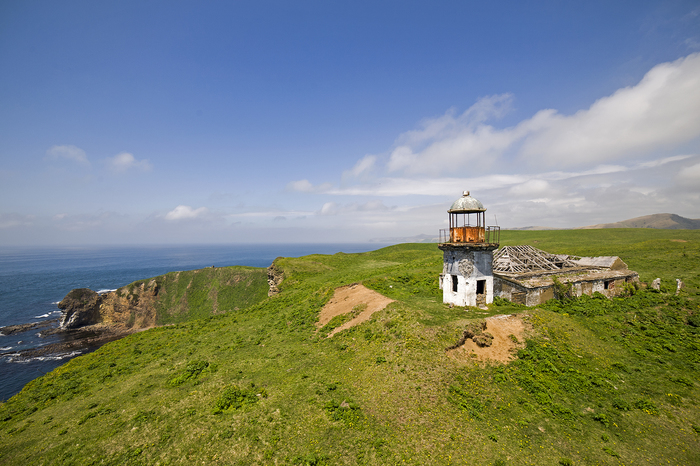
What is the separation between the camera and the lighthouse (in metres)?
24.4

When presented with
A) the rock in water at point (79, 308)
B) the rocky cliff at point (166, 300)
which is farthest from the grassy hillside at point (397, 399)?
the rock in water at point (79, 308)

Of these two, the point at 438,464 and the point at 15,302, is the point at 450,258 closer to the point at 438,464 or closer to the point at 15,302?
the point at 438,464

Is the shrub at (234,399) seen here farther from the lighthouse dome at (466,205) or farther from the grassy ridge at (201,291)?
the grassy ridge at (201,291)

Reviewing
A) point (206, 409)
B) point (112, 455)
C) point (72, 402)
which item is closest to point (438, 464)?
point (206, 409)

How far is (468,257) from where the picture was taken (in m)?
24.8

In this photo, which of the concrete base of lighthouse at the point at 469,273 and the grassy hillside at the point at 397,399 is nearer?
the grassy hillside at the point at 397,399

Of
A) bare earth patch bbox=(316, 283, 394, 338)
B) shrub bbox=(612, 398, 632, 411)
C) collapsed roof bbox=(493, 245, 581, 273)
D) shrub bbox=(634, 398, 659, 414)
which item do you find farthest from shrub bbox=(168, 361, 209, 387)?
collapsed roof bbox=(493, 245, 581, 273)

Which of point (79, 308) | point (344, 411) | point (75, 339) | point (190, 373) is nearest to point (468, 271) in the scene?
point (344, 411)

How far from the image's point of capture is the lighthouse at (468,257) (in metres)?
24.4

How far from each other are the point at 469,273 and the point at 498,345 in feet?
23.9

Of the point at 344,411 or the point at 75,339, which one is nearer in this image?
the point at 344,411

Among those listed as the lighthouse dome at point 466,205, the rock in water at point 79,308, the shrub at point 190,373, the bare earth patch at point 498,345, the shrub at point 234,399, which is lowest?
the rock in water at point 79,308

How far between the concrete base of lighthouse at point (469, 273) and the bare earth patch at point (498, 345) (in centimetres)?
406

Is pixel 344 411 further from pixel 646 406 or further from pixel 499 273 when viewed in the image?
pixel 499 273
